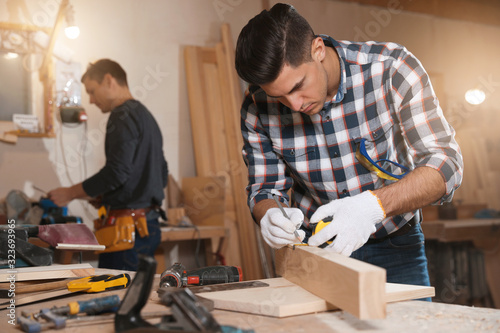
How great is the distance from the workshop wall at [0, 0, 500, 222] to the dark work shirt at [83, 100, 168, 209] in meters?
1.05

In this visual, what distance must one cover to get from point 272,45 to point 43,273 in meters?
1.01

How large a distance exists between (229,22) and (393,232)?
348 cm

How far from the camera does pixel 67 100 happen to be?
13.0ft

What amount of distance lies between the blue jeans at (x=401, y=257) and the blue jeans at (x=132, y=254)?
168 cm

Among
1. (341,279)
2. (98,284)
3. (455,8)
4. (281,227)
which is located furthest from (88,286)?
(455,8)

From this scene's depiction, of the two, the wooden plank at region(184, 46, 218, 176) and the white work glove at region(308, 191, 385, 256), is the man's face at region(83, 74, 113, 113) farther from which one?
the white work glove at region(308, 191, 385, 256)

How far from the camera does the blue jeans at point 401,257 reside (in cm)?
176

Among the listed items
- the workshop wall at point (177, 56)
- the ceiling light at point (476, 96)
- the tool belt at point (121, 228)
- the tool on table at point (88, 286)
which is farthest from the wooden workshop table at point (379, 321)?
the ceiling light at point (476, 96)

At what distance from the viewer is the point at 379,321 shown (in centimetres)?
105

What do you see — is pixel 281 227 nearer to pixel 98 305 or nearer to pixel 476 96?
pixel 98 305

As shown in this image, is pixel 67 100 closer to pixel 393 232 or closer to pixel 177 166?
pixel 177 166

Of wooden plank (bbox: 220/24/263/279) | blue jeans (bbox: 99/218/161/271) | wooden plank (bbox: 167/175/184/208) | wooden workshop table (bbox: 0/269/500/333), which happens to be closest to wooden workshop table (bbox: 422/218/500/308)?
wooden plank (bbox: 220/24/263/279)

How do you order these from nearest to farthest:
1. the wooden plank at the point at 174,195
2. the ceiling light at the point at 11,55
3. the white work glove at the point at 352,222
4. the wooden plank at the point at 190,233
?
the white work glove at the point at 352,222 < the wooden plank at the point at 190,233 < the ceiling light at the point at 11,55 < the wooden plank at the point at 174,195

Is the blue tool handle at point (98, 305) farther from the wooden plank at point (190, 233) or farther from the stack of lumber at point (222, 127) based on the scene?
the stack of lumber at point (222, 127)
